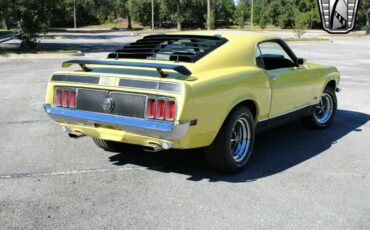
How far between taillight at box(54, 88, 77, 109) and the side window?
2535 millimetres

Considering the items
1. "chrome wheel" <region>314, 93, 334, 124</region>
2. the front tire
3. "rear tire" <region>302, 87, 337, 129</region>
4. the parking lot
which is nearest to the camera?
the parking lot

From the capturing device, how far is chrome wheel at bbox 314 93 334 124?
728 centimetres

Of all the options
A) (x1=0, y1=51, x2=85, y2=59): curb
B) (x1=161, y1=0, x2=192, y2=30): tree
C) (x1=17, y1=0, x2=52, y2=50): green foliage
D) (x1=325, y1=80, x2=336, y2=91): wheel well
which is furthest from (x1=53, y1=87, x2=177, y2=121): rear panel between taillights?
(x1=161, y1=0, x2=192, y2=30): tree

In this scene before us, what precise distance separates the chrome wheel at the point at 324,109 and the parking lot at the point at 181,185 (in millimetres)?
259

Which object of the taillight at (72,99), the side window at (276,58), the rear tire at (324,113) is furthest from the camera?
the rear tire at (324,113)

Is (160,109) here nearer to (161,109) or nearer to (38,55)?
(161,109)

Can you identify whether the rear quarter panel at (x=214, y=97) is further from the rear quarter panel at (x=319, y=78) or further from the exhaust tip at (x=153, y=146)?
the rear quarter panel at (x=319, y=78)

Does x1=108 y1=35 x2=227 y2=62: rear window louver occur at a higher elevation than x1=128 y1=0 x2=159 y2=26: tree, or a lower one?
lower

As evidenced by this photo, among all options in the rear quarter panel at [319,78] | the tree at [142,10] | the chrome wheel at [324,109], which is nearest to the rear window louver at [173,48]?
the rear quarter panel at [319,78]

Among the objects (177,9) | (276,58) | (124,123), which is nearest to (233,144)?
(124,123)

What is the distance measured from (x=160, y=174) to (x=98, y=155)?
1081 mm

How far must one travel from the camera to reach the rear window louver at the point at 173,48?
5.06m

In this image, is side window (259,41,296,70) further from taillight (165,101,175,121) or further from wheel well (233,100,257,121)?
taillight (165,101,175,121)

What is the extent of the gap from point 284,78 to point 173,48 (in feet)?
4.80
